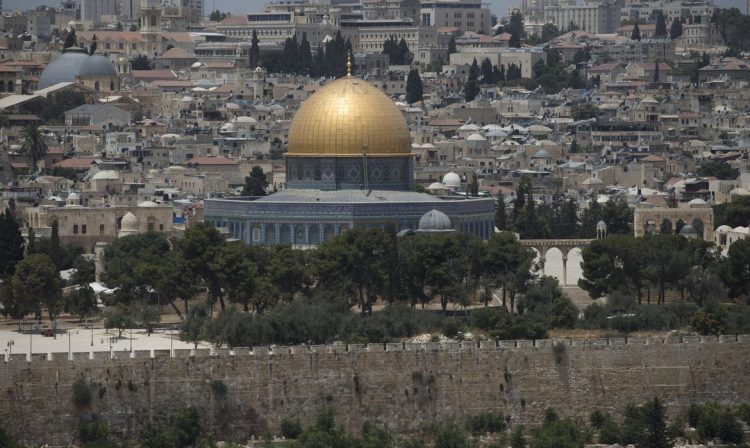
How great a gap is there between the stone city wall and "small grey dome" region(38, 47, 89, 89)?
79.2 meters

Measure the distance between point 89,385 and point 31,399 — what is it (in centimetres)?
93

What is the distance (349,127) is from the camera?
7250cm

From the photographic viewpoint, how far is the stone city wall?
46.5m

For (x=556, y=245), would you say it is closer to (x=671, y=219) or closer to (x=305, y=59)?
(x=671, y=219)

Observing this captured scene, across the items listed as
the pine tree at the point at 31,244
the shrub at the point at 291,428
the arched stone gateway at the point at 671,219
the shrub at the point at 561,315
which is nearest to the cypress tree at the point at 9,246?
the pine tree at the point at 31,244

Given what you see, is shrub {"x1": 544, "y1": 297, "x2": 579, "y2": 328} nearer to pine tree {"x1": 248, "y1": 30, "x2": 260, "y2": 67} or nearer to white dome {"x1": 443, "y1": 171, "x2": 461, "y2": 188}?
white dome {"x1": 443, "y1": 171, "x2": 461, "y2": 188}

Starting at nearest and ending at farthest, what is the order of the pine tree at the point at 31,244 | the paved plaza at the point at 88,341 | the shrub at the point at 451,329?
the paved plaza at the point at 88,341, the shrub at the point at 451,329, the pine tree at the point at 31,244

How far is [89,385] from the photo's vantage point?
4666 cm

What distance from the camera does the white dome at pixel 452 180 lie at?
8798cm

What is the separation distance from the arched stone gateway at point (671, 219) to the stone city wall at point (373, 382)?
27659mm

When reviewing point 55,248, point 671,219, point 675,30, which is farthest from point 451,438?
point 675,30

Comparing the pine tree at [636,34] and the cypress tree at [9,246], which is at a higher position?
the cypress tree at [9,246]

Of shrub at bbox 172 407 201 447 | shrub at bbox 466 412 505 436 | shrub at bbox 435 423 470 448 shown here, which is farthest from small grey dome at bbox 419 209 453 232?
shrub at bbox 172 407 201 447

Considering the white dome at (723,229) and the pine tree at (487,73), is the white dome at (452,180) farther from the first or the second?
the pine tree at (487,73)
